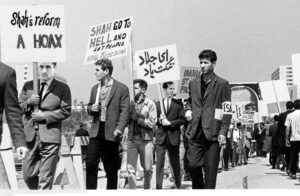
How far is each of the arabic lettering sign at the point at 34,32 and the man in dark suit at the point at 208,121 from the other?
1.78 meters

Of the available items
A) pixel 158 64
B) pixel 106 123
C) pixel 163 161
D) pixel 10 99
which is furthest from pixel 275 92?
pixel 10 99

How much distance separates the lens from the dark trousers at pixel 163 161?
10.4 metres

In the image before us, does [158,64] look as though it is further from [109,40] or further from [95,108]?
[95,108]

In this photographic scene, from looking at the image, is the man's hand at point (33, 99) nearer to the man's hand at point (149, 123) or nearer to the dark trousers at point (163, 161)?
the man's hand at point (149, 123)

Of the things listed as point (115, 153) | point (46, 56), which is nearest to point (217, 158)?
point (115, 153)

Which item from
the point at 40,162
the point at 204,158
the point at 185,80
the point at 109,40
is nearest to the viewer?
the point at 204,158

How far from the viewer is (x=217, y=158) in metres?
7.27

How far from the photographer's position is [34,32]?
8.02 m

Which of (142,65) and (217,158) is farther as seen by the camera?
(142,65)

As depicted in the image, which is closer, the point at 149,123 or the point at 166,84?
the point at 149,123

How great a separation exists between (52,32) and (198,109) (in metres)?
2.09

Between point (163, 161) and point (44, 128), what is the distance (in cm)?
346

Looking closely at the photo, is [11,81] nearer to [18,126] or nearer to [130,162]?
[18,126]

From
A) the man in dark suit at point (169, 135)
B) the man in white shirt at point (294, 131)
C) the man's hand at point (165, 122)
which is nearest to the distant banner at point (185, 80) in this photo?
the man in white shirt at point (294, 131)
